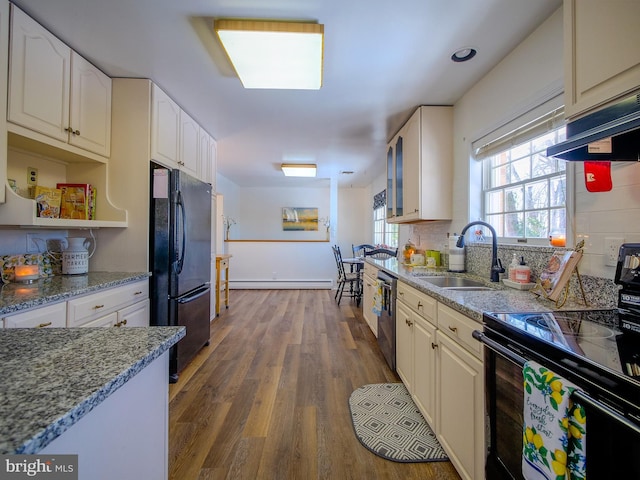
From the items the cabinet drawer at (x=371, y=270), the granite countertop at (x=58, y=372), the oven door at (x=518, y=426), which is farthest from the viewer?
the cabinet drawer at (x=371, y=270)

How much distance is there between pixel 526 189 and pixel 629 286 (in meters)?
1.02

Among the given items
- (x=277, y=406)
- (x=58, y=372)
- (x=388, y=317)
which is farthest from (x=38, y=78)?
(x=388, y=317)

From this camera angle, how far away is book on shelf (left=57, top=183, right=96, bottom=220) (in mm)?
2008

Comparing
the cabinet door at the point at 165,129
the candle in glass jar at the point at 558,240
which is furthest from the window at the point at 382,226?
the cabinet door at the point at 165,129

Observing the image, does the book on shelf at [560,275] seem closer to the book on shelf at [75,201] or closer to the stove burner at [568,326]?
the stove burner at [568,326]

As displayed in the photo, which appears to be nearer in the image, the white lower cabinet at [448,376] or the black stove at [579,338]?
the black stove at [579,338]

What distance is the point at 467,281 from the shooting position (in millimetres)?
2014

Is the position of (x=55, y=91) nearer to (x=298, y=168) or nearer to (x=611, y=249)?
(x=611, y=249)

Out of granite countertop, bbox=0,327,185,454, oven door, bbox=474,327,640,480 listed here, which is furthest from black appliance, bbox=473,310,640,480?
granite countertop, bbox=0,327,185,454

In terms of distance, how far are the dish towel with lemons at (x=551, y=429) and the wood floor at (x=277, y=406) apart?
839 millimetres

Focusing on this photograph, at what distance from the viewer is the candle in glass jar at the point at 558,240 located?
1.45 meters

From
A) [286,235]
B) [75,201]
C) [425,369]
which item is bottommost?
[425,369]

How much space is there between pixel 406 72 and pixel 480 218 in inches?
50.5

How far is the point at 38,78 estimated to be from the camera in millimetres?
1638
